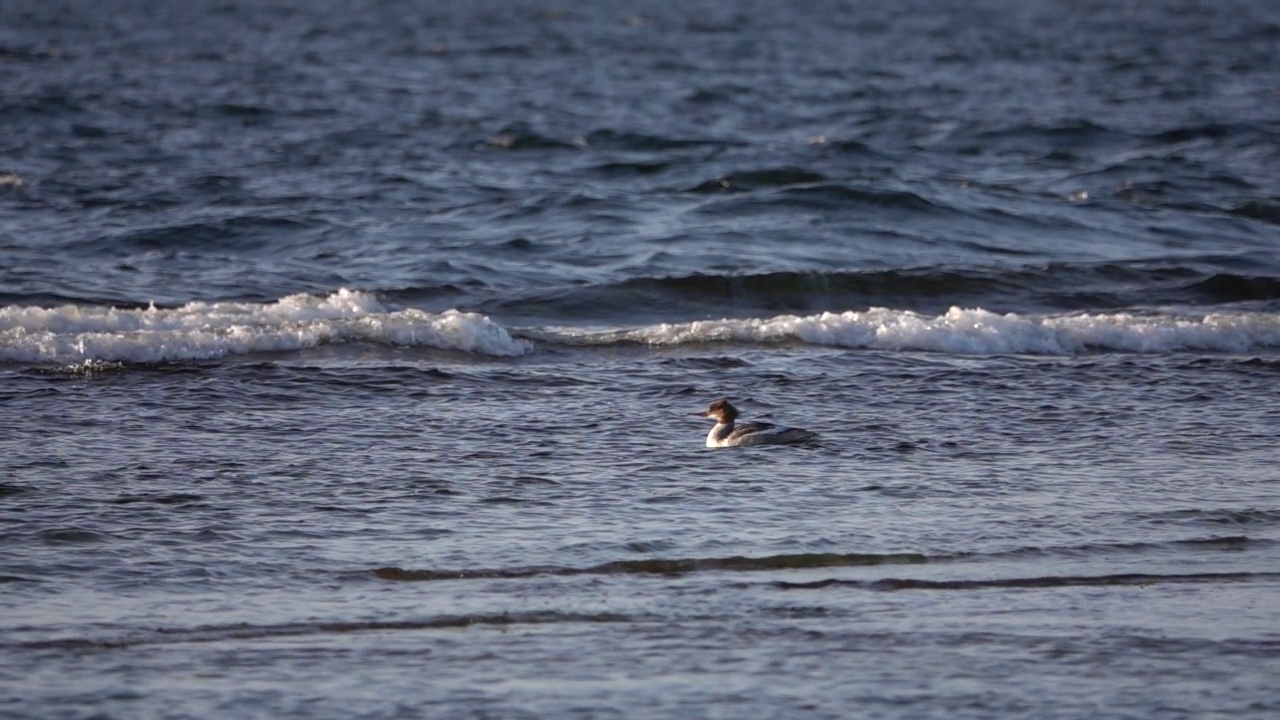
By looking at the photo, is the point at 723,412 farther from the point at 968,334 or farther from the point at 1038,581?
the point at 968,334

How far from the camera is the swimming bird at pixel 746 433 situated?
9.55m

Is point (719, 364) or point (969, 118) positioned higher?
point (969, 118)

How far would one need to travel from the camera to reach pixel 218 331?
12367mm

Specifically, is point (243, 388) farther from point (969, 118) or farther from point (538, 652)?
point (969, 118)

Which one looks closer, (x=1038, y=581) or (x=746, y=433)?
(x=1038, y=581)

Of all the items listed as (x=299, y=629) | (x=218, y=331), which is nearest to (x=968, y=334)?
(x=218, y=331)

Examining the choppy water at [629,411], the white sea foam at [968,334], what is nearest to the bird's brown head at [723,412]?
the choppy water at [629,411]

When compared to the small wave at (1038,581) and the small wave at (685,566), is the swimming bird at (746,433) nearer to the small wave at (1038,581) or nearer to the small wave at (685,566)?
the small wave at (685,566)

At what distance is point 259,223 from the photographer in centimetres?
1717

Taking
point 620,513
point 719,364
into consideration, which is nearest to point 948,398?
point 719,364

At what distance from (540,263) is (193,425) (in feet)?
21.0

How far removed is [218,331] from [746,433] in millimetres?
4426

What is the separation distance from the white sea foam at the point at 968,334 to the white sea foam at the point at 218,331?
0.76m

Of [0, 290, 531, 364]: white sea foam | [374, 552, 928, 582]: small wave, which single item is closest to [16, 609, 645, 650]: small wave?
[374, 552, 928, 582]: small wave
